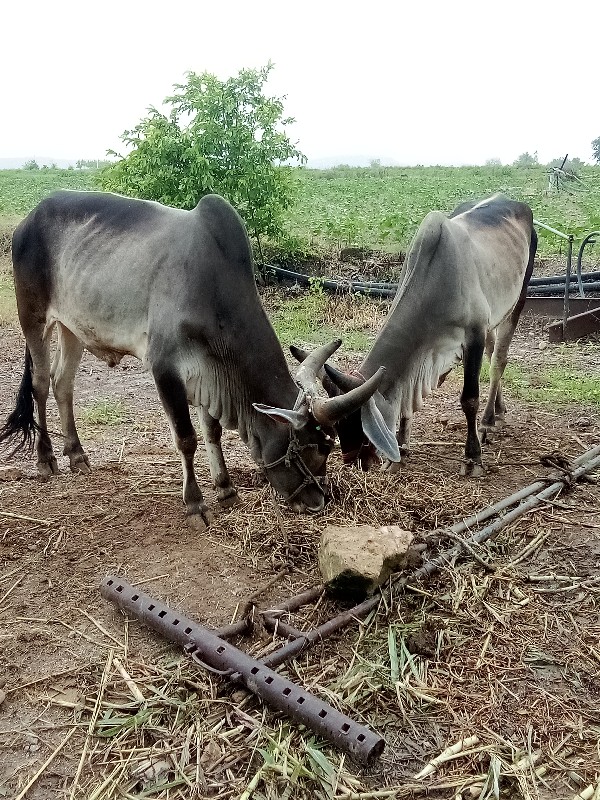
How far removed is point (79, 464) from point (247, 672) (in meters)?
3.17

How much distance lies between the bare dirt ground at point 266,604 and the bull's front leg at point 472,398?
16 centimetres

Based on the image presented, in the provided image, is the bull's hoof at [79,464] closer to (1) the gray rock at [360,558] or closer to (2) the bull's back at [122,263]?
(2) the bull's back at [122,263]

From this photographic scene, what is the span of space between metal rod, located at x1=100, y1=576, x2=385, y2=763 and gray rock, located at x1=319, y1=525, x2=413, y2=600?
663 millimetres

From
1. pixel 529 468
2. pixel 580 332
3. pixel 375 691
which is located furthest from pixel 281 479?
pixel 580 332

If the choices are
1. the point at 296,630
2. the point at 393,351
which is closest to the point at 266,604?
the point at 296,630

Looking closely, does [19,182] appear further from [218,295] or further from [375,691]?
[375,691]

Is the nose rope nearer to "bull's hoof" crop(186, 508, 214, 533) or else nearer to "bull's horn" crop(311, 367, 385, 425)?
"bull's horn" crop(311, 367, 385, 425)

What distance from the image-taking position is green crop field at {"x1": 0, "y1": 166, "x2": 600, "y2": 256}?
13.3 m

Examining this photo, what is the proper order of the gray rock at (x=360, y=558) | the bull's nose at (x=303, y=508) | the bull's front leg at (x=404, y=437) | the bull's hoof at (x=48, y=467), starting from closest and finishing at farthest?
the gray rock at (x=360, y=558) → the bull's nose at (x=303, y=508) → the bull's hoof at (x=48, y=467) → the bull's front leg at (x=404, y=437)

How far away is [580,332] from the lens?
902 centimetres

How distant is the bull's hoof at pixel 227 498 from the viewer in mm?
4969

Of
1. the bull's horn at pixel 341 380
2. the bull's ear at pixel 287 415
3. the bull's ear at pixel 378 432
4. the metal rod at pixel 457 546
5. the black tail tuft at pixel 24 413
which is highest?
the bull's horn at pixel 341 380

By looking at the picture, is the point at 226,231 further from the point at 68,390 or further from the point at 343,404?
the point at 68,390

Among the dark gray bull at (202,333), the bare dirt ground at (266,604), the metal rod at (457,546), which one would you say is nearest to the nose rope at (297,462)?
→ the dark gray bull at (202,333)
